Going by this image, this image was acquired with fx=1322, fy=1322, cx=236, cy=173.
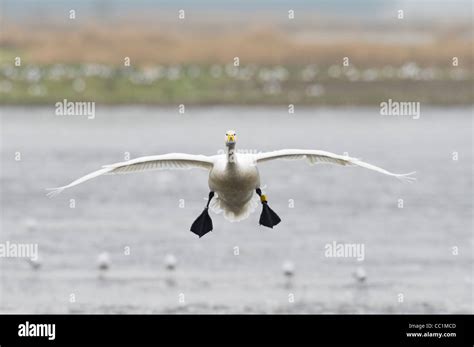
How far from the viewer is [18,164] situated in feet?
174

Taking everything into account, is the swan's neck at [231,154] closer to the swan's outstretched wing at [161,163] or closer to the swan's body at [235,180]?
the swan's body at [235,180]

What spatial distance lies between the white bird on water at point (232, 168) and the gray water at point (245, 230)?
5854 millimetres

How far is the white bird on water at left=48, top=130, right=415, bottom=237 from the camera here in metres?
21.3

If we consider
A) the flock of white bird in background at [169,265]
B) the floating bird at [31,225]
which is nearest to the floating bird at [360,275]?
the flock of white bird in background at [169,265]

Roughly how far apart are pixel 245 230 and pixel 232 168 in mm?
15467

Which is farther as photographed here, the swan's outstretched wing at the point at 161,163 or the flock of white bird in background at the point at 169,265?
the flock of white bird in background at the point at 169,265

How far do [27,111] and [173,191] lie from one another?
35.3 meters

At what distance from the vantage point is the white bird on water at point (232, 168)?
21281mm

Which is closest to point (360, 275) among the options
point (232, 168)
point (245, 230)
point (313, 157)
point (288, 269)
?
point (288, 269)

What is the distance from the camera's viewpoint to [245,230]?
1442 inches

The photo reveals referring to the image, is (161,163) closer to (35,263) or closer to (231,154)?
(231,154)
